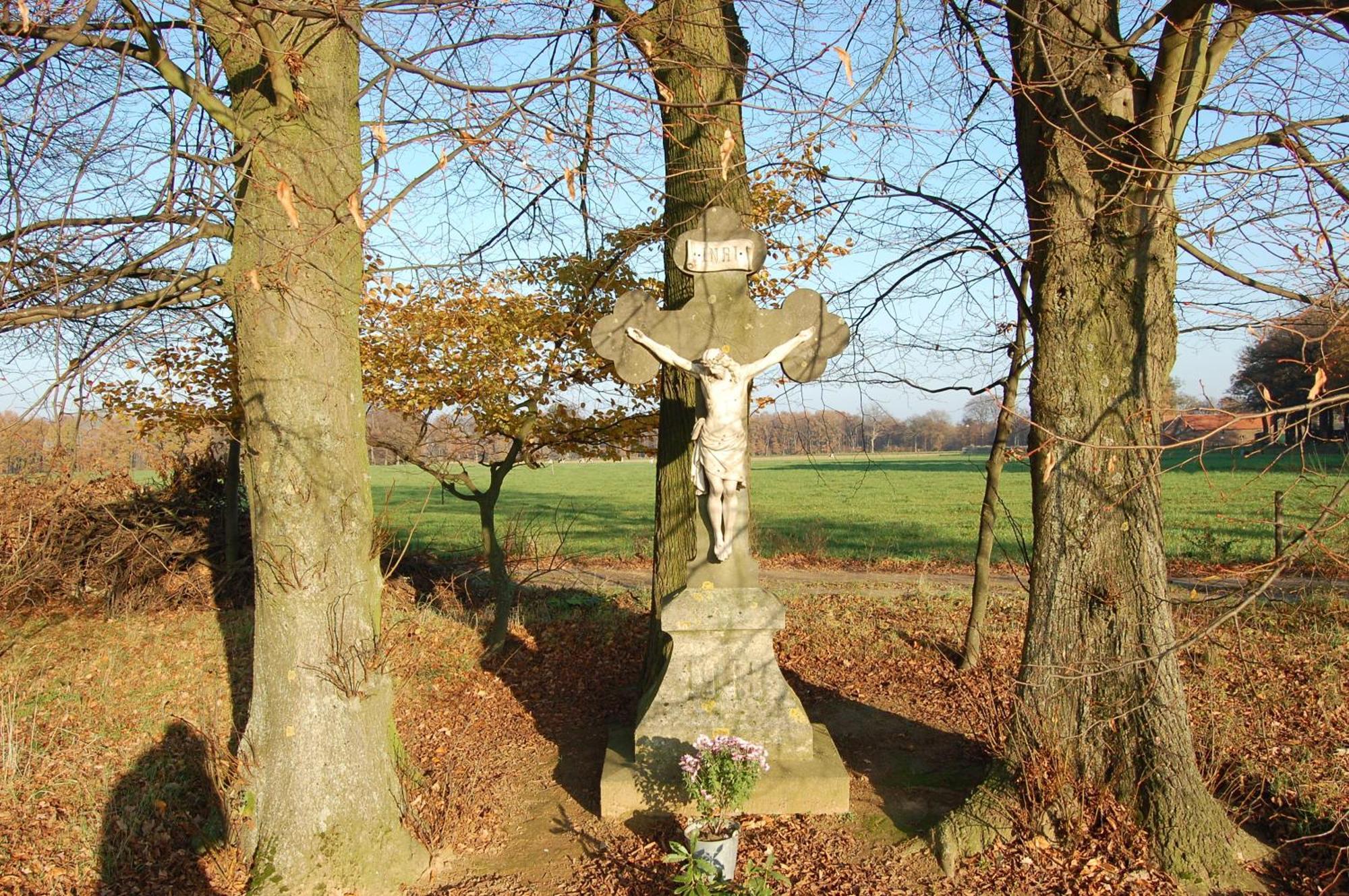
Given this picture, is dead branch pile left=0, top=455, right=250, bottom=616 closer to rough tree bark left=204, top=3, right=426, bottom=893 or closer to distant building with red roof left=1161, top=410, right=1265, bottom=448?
rough tree bark left=204, top=3, right=426, bottom=893

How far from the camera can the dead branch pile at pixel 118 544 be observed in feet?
30.1

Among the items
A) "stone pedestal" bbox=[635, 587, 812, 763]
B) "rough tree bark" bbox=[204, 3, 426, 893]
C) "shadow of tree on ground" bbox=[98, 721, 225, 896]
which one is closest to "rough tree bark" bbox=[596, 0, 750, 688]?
"stone pedestal" bbox=[635, 587, 812, 763]

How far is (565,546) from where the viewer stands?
17375 mm

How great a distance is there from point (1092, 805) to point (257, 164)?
5272 millimetres

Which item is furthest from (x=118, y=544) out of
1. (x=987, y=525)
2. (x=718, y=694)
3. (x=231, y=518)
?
(x=987, y=525)

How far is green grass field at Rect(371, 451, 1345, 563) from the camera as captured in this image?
1284 centimetres

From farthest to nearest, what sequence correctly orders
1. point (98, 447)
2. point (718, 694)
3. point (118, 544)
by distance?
point (118, 544)
point (98, 447)
point (718, 694)

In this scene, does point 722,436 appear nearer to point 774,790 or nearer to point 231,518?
point 774,790

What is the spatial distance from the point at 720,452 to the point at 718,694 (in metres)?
1.45

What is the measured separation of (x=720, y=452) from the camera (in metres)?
5.28

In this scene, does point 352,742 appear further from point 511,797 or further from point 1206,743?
point 1206,743

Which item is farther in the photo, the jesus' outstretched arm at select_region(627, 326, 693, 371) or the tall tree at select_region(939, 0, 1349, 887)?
the jesus' outstretched arm at select_region(627, 326, 693, 371)

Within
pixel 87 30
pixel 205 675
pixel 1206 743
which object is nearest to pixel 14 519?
pixel 205 675

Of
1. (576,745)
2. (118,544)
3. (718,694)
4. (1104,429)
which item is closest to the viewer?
(1104,429)
